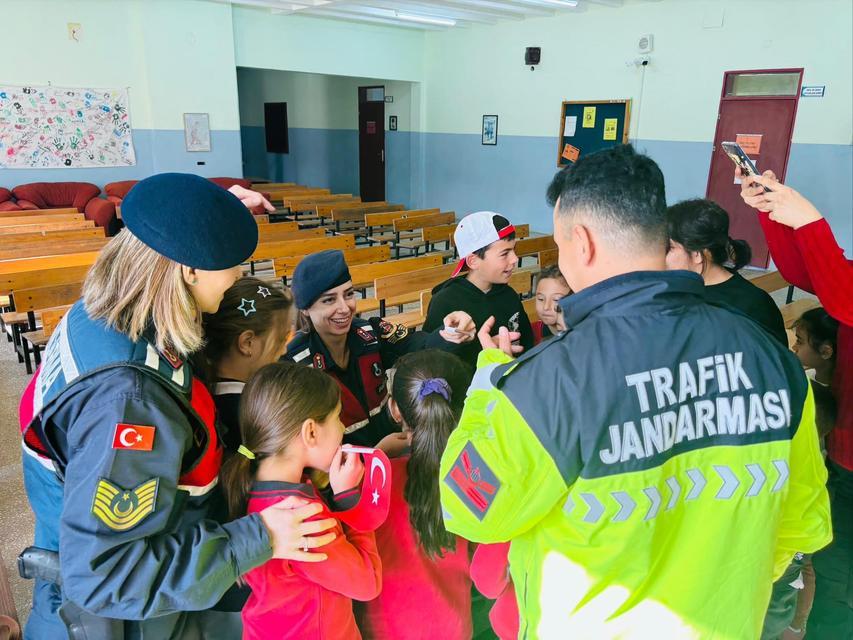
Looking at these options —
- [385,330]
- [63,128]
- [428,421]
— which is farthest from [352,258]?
[63,128]

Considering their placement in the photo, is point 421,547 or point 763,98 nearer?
point 421,547

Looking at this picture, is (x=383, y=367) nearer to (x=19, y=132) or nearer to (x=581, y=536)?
(x=581, y=536)

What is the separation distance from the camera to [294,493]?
3.98 ft

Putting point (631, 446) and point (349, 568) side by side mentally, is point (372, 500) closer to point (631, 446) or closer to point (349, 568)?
point (349, 568)

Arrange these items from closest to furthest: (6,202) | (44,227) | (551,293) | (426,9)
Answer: (551,293)
(44,227)
(6,202)
(426,9)

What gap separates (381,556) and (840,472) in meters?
1.39

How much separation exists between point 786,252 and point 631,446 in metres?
1.31

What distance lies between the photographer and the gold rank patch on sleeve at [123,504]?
0.88 metres

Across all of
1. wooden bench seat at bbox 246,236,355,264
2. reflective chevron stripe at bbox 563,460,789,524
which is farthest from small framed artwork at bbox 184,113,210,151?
reflective chevron stripe at bbox 563,460,789,524

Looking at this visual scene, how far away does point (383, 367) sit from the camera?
7.05ft

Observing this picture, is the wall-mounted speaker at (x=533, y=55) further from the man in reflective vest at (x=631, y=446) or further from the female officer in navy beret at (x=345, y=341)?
the man in reflective vest at (x=631, y=446)

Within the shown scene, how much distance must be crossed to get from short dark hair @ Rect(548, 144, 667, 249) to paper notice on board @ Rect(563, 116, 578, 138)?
29.1 feet

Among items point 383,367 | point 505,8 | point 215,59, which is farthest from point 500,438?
point 215,59

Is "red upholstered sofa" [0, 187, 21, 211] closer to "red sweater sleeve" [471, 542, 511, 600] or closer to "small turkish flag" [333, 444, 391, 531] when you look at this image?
"small turkish flag" [333, 444, 391, 531]
